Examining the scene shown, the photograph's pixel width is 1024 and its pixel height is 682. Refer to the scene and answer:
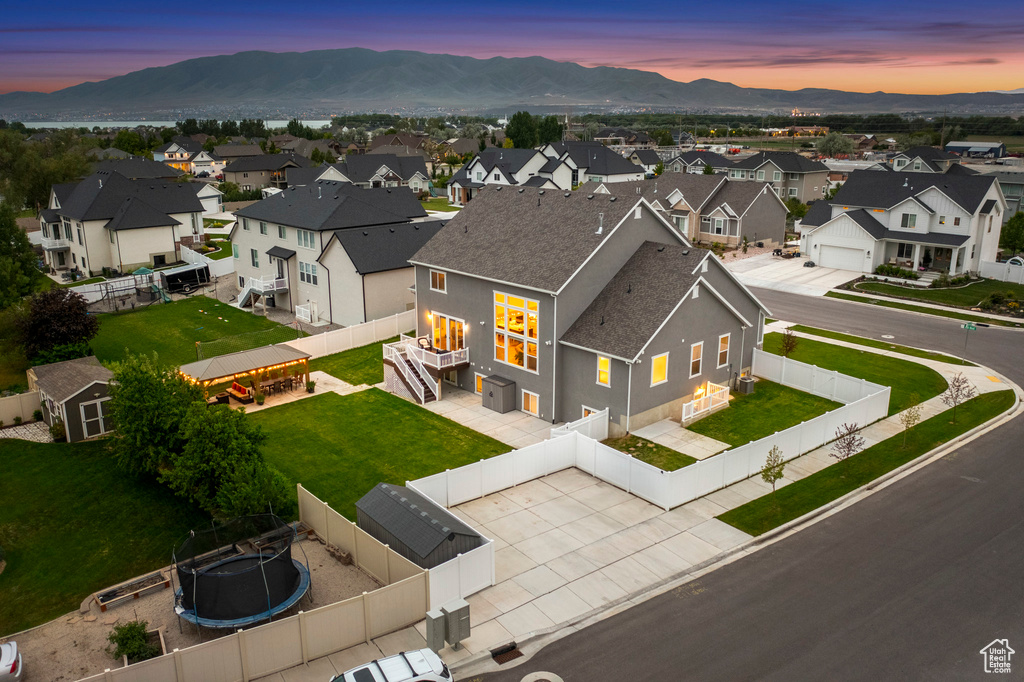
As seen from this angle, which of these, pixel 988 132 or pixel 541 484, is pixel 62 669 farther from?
pixel 988 132

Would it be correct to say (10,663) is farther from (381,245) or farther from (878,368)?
(878,368)

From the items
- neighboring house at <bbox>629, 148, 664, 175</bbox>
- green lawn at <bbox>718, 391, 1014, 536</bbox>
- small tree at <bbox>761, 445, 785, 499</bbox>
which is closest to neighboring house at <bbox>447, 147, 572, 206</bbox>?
neighboring house at <bbox>629, 148, 664, 175</bbox>

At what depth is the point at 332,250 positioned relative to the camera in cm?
4381

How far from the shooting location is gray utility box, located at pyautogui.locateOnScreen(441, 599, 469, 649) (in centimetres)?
1600

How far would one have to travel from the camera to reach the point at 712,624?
1738 cm

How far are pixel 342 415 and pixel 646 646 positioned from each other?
59.2 ft

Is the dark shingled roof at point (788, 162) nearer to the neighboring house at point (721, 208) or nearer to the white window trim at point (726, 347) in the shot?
the neighboring house at point (721, 208)

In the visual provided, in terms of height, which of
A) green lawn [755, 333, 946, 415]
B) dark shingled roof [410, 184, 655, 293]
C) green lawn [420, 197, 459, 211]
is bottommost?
green lawn [755, 333, 946, 415]

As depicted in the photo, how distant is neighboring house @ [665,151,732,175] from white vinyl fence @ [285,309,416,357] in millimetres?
74288

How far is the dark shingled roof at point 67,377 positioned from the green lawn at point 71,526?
216 centimetres

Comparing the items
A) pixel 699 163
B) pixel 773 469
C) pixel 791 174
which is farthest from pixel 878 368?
pixel 699 163

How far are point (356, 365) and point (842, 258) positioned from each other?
41.8 metres

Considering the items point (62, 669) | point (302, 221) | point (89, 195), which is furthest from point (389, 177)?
point (62, 669)

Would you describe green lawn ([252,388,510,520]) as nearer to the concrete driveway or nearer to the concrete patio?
the concrete patio
